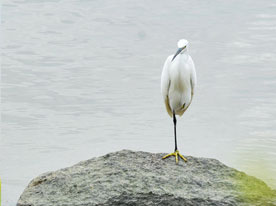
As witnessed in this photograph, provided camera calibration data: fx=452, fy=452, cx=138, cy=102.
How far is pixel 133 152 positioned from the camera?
221 inches

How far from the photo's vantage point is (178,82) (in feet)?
19.1

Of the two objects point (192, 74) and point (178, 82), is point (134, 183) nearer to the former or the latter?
point (178, 82)

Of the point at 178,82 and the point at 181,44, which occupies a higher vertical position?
the point at 181,44

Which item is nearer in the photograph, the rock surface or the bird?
the rock surface

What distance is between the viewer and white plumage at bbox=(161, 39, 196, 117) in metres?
5.79

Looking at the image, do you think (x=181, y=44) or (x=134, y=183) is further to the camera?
(x=181, y=44)

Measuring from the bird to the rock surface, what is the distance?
1.22 feet

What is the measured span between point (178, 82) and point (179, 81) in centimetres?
2

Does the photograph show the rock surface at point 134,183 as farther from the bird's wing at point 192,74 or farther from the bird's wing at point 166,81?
the bird's wing at point 192,74

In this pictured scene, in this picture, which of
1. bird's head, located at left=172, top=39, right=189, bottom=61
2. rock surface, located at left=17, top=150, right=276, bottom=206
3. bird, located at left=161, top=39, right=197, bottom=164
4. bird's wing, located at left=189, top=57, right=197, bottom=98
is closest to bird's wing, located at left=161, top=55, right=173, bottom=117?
bird, located at left=161, top=39, right=197, bottom=164

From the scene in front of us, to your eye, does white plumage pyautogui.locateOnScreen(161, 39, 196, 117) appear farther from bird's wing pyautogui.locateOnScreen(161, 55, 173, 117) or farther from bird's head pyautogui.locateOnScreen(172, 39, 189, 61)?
bird's head pyautogui.locateOnScreen(172, 39, 189, 61)

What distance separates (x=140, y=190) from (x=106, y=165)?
2.06ft

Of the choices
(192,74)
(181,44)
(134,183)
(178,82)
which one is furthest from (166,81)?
(134,183)

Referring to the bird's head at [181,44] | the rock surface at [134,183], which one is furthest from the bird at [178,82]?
the rock surface at [134,183]
